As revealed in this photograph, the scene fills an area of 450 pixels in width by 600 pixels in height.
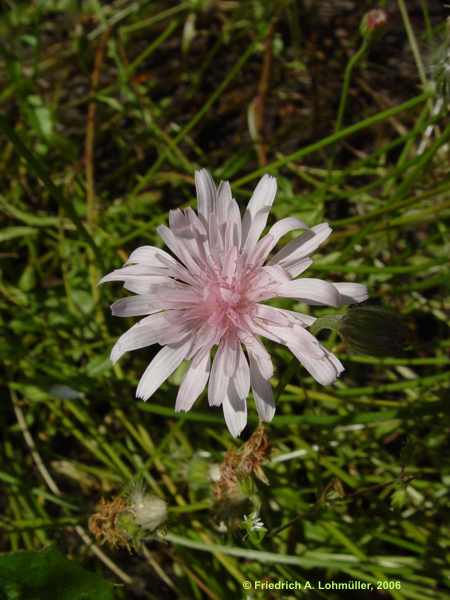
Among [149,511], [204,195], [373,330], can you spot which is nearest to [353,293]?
[373,330]

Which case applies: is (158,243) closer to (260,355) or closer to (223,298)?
(223,298)

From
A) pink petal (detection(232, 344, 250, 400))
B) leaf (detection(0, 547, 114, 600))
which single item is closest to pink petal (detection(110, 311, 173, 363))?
pink petal (detection(232, 344, 250, 400))

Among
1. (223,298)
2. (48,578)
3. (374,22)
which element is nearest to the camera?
(223,298)

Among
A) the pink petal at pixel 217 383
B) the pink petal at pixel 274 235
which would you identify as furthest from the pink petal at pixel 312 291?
the pink petal at pixel 217 383

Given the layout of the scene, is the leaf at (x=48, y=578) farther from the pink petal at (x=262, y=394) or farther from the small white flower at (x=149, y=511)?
the pink petal at (x=262, y=394)

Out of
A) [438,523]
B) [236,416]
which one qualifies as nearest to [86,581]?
[236,416]

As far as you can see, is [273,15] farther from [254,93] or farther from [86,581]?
[86,581]
